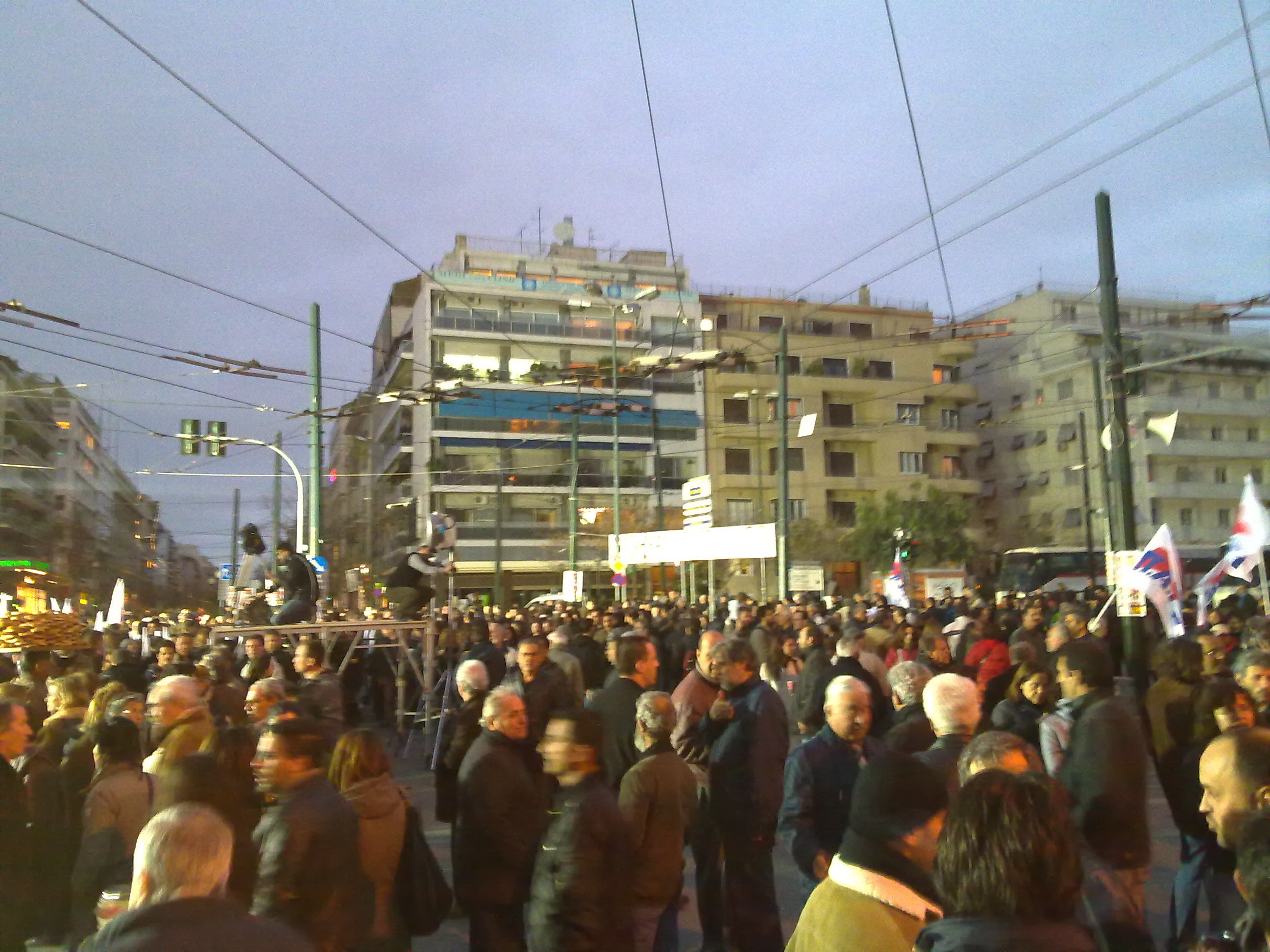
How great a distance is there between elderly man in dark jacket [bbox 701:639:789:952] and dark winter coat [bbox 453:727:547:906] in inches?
47.8

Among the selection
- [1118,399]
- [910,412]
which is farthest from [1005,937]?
[910,412]

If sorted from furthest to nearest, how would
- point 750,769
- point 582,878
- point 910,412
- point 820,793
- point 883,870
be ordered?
point 910,412 < point 750,769 < point 820,793 < point 582,878 < point 883,870

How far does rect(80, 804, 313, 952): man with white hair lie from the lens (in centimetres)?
240

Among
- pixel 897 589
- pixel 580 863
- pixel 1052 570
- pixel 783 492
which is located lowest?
pixel 580 863

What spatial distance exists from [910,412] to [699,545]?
43361 mm

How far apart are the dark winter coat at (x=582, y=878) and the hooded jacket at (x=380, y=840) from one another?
565 millimetres

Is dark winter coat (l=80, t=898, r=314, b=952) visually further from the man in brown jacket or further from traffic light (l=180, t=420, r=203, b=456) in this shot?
traffic light (l=180, t=420, r=203, b=456)

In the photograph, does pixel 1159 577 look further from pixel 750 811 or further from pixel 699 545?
pixel 699 545

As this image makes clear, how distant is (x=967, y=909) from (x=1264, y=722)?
3923mm

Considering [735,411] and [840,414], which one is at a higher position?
[735,411]

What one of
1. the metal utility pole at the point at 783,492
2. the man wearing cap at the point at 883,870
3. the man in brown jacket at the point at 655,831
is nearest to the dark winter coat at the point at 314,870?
the man in brown jacket at the point at 655,831

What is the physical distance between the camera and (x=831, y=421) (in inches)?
2418

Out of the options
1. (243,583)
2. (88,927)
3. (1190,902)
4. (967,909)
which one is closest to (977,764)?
(967,909)

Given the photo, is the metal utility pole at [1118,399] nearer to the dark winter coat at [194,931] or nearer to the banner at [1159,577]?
the banner at [1159,577]
